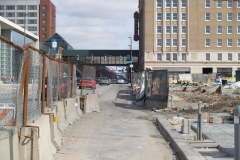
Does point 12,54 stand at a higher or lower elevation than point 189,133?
higher

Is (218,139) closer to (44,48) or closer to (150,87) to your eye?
(150,87)

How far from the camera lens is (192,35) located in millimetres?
80938

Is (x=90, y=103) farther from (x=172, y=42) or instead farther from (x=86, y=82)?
(x=172, y=42)

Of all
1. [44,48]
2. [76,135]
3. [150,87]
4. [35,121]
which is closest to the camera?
[35,121]

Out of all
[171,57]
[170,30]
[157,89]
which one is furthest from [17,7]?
[157,89]

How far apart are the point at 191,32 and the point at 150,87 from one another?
60.9m

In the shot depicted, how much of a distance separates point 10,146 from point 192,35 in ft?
255

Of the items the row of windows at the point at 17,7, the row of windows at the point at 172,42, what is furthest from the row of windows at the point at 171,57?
the row of windows at the point at 17,7

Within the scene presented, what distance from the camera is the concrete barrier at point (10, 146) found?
5514 mm

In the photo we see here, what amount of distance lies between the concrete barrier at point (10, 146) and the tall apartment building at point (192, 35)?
7641 centimetres

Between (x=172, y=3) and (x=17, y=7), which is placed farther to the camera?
(x=17, y=7)

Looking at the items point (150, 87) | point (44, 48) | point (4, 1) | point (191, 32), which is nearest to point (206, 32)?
point (191, 32)

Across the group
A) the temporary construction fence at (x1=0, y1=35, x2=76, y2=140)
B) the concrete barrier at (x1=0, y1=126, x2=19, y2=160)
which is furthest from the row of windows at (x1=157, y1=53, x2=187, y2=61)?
the concrete barrier at (x1=0, y1=126, x2=19, y2=160)

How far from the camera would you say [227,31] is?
80562mm
